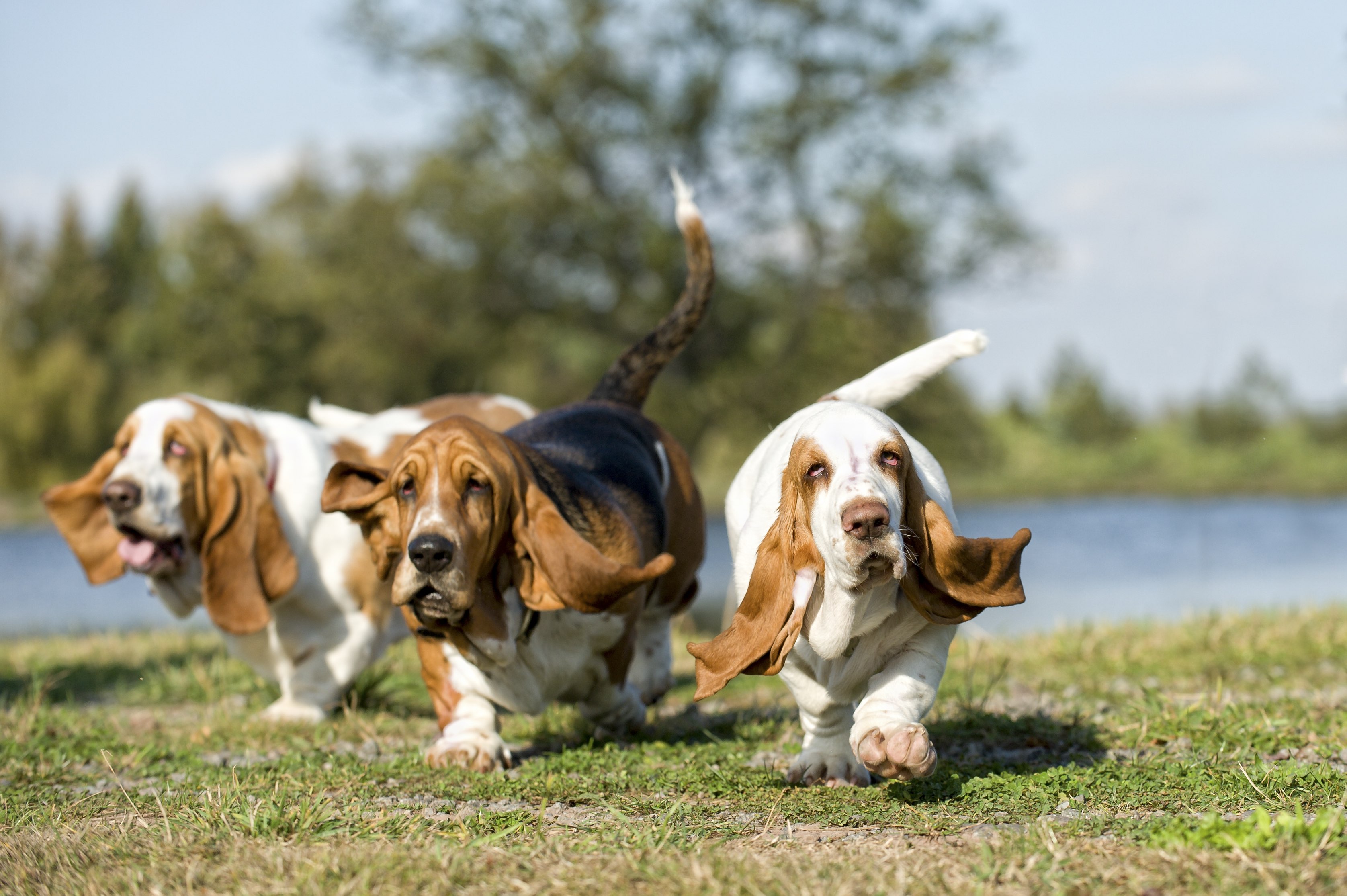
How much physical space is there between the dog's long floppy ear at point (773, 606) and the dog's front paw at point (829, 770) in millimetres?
555

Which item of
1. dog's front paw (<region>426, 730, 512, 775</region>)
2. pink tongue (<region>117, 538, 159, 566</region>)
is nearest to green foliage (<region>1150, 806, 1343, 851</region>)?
dog's front paw (<region>426, 730, 512, 775</region>)

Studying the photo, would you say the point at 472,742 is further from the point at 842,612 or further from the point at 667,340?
the point at 667,340

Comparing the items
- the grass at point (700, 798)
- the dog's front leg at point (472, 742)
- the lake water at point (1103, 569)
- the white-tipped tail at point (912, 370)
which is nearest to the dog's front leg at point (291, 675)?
the grass at point (700, 798)

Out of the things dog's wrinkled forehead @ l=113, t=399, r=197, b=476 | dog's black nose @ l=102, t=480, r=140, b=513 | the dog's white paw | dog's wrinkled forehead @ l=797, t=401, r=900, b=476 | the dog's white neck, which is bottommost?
the dog's white paw

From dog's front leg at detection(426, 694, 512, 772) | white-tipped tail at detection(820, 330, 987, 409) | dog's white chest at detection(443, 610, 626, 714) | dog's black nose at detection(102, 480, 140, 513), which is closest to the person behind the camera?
dog's front leg at detection(426, 694, 512, 772)

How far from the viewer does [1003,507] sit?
31188 millimetres

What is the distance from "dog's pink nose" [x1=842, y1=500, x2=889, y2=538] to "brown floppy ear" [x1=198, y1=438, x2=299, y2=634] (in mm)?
3007

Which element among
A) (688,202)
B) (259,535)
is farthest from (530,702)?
(688,202)

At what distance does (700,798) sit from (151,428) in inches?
117

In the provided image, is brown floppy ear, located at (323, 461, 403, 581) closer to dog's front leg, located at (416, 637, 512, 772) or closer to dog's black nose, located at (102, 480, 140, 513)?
dog's front leg, located at (416, 637, 512, 772)

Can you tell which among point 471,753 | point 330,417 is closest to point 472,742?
point 471,753

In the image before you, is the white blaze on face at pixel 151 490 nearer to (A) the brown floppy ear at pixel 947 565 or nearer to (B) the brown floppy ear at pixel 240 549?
(B) the brown floppy ear at pixel 240 549

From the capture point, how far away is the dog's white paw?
564cm

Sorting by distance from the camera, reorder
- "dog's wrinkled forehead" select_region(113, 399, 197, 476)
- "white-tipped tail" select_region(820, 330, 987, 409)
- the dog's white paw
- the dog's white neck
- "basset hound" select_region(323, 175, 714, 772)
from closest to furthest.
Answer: the dog's white neck
"basset hound" select_region(323, 175, 714, 772)
"white-tipped tail" select_region(820, 330, 987, 409)
"dog's wrinkled forehead" select_region(113, 399, 197, 476)
the dog's white paw
